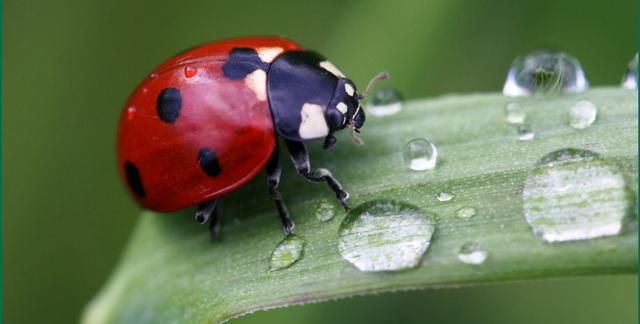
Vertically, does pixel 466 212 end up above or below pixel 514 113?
below

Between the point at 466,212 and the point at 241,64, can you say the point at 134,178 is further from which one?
the point at 466,212

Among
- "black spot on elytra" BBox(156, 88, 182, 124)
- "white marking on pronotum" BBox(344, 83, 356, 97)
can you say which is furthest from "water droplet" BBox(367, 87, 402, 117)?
"black spot on elytra" BBox(156, 88, 182, 124)

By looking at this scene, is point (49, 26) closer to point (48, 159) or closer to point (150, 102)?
point (48, 159)

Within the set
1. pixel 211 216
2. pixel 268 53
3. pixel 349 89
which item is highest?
pixel 268 53

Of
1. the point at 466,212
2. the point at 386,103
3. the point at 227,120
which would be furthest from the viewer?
the point at 386,103

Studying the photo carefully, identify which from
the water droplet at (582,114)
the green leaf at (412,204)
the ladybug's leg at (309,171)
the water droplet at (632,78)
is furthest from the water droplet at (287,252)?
the water droplet at (632,78)

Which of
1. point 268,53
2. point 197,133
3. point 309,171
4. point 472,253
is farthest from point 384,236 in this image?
point 268,53

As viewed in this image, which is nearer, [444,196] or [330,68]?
[444,196]

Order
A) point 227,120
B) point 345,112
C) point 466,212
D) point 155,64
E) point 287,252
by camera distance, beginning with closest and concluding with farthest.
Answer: point 466,212 < point 287,252 < point 227,120 < point 345,112 < point 155,64
